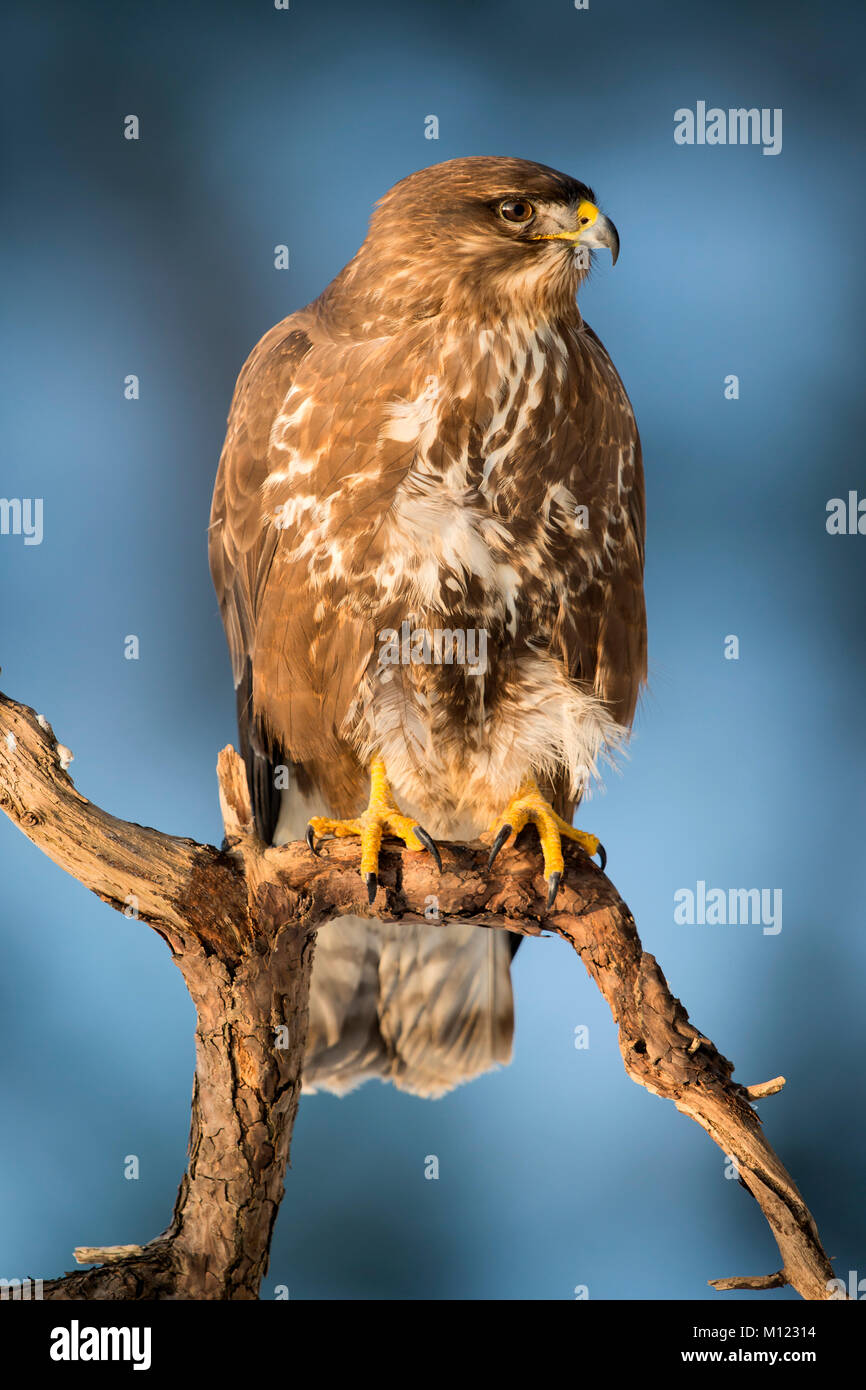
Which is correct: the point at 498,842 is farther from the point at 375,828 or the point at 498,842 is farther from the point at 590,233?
the point at 590,233

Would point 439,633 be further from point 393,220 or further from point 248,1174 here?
point 248,1174

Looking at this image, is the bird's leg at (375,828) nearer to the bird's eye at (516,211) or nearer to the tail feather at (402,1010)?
the tail feather at (402,1010)

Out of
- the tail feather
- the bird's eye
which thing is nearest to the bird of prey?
the bird's eye

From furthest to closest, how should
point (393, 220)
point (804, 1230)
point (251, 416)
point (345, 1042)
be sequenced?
1. point (345, 1042)
2. point (251, 416)
3. point (393, 220)
4. point (804, 1230)

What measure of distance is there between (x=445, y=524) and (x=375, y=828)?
47 cm

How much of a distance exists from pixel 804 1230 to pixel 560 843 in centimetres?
63

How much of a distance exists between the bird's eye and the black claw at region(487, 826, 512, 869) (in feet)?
2.94

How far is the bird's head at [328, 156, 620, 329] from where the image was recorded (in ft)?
5.62

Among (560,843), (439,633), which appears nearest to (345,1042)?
(560,843)

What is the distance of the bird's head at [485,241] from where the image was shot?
171 centimetres

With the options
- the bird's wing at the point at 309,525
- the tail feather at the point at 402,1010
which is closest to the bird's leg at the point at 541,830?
the bird's wing at the point at 309,525

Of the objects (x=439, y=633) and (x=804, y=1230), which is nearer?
(x=804, y=1230)

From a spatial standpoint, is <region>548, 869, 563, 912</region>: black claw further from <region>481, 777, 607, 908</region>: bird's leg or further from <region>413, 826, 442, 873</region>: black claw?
<region>413, 826, 442, 873</region>: black claw
